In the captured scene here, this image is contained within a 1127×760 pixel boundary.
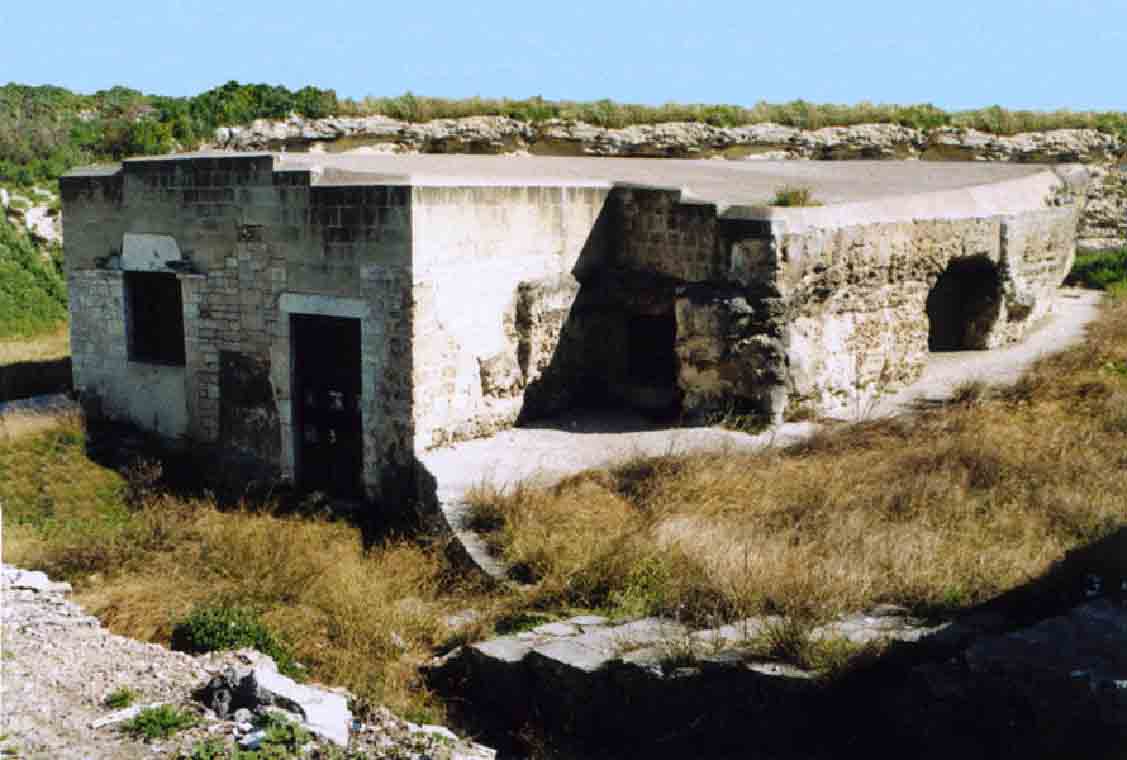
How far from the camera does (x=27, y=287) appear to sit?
66.2ft

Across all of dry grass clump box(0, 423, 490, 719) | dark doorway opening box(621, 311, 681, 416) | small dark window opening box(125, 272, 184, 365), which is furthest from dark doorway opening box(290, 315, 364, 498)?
dark doorway opening box(621, 311, 681, 416)

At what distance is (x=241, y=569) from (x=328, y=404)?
8.21 ft

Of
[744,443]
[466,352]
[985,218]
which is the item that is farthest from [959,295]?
[466,352]

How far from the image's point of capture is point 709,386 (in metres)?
11.5

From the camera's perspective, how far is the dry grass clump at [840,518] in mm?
7109

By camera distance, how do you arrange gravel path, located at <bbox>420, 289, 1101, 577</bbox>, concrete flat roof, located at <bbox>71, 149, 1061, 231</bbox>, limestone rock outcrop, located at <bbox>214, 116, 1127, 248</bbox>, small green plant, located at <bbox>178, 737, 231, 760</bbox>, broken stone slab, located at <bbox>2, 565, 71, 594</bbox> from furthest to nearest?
limestone rock outcrop, located at <bbox>214, 116, 1127, 248</bbox> < concrete flat roof, located at <bbox>71, 149, 1061, 231</bbox> < gravel path, located at <bbox>420, 289, 1101, 577</bbox> < broken stone slab, located at <bbox>2, 565, 71, 594</bbox> < small green plant, located at <bbox>178, 737, 231, 760</bbox>

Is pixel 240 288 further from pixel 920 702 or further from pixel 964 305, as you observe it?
pixel 964 305

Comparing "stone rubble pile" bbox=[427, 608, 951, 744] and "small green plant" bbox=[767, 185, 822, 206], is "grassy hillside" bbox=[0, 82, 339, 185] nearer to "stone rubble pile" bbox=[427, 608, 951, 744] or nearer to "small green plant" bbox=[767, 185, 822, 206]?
"small green plant" bbox=[767, 185, 822, 206]

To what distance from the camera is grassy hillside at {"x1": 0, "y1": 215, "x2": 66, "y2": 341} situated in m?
19.2

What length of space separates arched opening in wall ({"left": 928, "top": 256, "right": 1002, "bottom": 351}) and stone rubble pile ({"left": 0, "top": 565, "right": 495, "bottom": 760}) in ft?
35.5

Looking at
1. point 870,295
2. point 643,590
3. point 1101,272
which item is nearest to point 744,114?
point 1101,272

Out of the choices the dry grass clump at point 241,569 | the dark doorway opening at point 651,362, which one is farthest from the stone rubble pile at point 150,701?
the dark doorway opening at point 651,362

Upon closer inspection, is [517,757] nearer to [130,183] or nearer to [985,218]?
[130,183]

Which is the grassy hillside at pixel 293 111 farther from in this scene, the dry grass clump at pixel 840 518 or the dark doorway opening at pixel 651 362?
the dry grass clump at pixel 840 518
